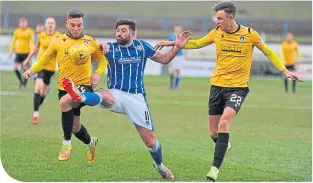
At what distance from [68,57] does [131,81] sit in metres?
1.63

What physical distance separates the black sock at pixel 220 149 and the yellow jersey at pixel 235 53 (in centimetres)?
86

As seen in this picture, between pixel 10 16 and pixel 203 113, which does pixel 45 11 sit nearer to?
pixel 10 16

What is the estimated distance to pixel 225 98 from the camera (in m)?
9.99

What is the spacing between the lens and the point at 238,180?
31.3ft

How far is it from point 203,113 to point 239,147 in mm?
5816

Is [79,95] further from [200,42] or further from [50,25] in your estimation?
[50,25]

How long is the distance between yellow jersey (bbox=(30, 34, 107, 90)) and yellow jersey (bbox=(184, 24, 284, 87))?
1348 mm

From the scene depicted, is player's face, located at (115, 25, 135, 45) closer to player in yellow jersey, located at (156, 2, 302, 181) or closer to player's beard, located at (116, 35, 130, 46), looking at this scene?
player's beard, located at (116, 35, 130, 46)

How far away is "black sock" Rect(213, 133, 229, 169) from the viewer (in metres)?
9.26

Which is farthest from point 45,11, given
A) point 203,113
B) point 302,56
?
point 203,113

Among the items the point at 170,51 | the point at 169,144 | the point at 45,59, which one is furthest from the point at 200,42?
the point at 169,144

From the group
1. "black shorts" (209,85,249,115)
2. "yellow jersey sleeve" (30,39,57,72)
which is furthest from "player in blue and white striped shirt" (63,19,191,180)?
"yellow jersey sleeve" (30,39,57,72)

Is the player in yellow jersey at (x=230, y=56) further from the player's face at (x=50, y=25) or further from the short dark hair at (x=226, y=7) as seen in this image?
the player's face at (x=50, y=25)

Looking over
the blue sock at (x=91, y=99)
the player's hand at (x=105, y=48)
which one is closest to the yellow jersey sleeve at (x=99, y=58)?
the player's hand at (x=105, y=48)
